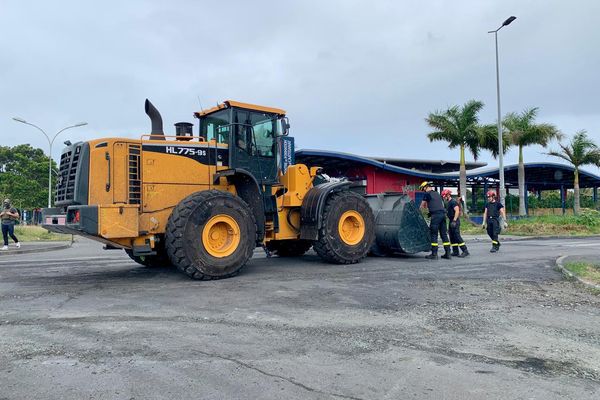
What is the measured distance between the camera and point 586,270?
356 inches

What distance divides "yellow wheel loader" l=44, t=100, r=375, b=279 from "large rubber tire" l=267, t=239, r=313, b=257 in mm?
1655

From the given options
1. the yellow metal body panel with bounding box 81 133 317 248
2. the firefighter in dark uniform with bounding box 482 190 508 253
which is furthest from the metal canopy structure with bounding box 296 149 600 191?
the yellow metal body panel with bounding box 81 133 317 248

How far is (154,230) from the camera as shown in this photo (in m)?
8.07

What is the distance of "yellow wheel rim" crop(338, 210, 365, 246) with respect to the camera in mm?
10297

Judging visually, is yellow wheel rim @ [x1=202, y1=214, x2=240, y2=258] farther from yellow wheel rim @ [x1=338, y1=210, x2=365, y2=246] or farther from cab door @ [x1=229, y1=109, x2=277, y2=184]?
yellow wheel rim @ [x1=338, y1=210, x2=365, y2=246]

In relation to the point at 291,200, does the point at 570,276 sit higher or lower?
lower

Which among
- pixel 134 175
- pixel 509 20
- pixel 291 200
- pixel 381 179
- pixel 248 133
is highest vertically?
pixel 509 20

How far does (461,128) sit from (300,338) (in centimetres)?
2728

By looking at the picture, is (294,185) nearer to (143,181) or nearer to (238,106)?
(238,106)

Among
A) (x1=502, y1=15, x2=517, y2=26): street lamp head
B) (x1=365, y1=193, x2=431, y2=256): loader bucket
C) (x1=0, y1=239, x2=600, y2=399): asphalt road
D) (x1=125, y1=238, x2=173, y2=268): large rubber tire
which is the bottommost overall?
(x1=0, y1=239, x2=600, y2=399): asphalt road

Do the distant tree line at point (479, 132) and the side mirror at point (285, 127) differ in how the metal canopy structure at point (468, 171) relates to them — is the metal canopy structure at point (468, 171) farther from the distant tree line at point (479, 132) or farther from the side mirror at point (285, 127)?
the side mirror at point (285, 127)

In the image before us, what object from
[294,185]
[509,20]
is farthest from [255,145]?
[509,20]

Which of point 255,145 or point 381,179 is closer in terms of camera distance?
point 255,145

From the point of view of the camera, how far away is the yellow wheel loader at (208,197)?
772cm
